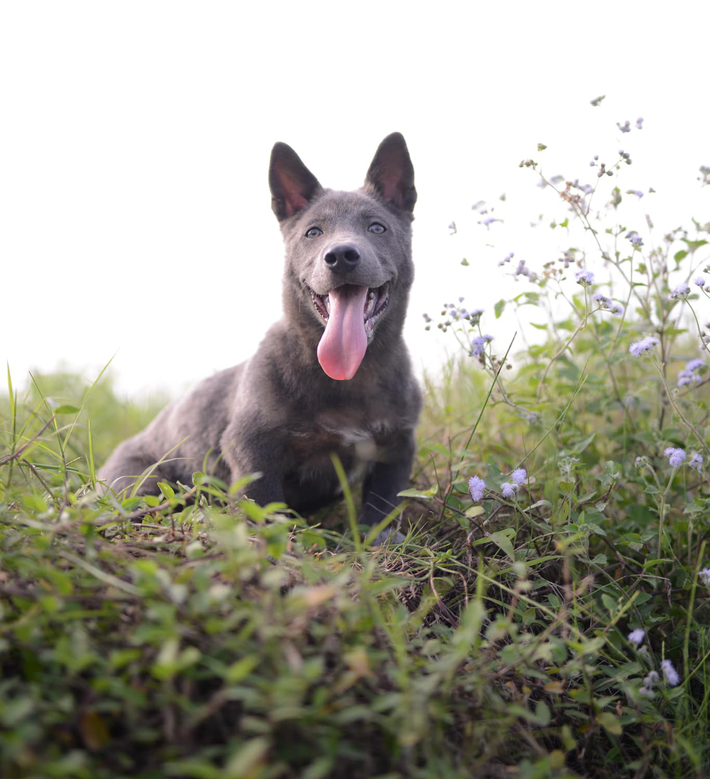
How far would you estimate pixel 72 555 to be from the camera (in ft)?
5.36

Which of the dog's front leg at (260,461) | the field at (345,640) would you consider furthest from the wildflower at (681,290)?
the dog's front leg at (260,461)

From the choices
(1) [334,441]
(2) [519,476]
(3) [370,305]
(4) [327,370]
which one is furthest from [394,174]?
(2) [519,476]

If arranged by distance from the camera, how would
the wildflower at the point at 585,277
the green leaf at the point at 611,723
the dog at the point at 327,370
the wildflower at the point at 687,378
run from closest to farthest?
the green leaf at the point at 611,723 < the wildflower at the point at 585,277 < the wildflower at the point at 687,378 < the dog at the point at 327,370

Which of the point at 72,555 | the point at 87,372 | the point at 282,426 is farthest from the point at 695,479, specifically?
the point at 87,372

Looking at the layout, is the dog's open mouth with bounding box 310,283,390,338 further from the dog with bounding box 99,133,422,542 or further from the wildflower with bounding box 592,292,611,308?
the wildflower with bounding box 592,292,611,308

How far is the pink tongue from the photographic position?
117 inches

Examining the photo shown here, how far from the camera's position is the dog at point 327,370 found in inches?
121

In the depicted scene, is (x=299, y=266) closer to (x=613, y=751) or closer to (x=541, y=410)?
(x=541, y=410)

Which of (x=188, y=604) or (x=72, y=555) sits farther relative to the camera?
(x=72, y=555)

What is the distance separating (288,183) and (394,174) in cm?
61

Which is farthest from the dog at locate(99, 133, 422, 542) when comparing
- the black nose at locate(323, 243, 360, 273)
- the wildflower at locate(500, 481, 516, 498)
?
the wildflower at locate(500, 481, 516, 498)

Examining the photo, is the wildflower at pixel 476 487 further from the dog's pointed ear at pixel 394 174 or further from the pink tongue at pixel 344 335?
the dog's pointed ear at pixel 394 174

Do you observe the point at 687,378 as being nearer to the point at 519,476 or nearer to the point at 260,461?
the point at 519,476

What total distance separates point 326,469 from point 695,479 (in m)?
1.86
